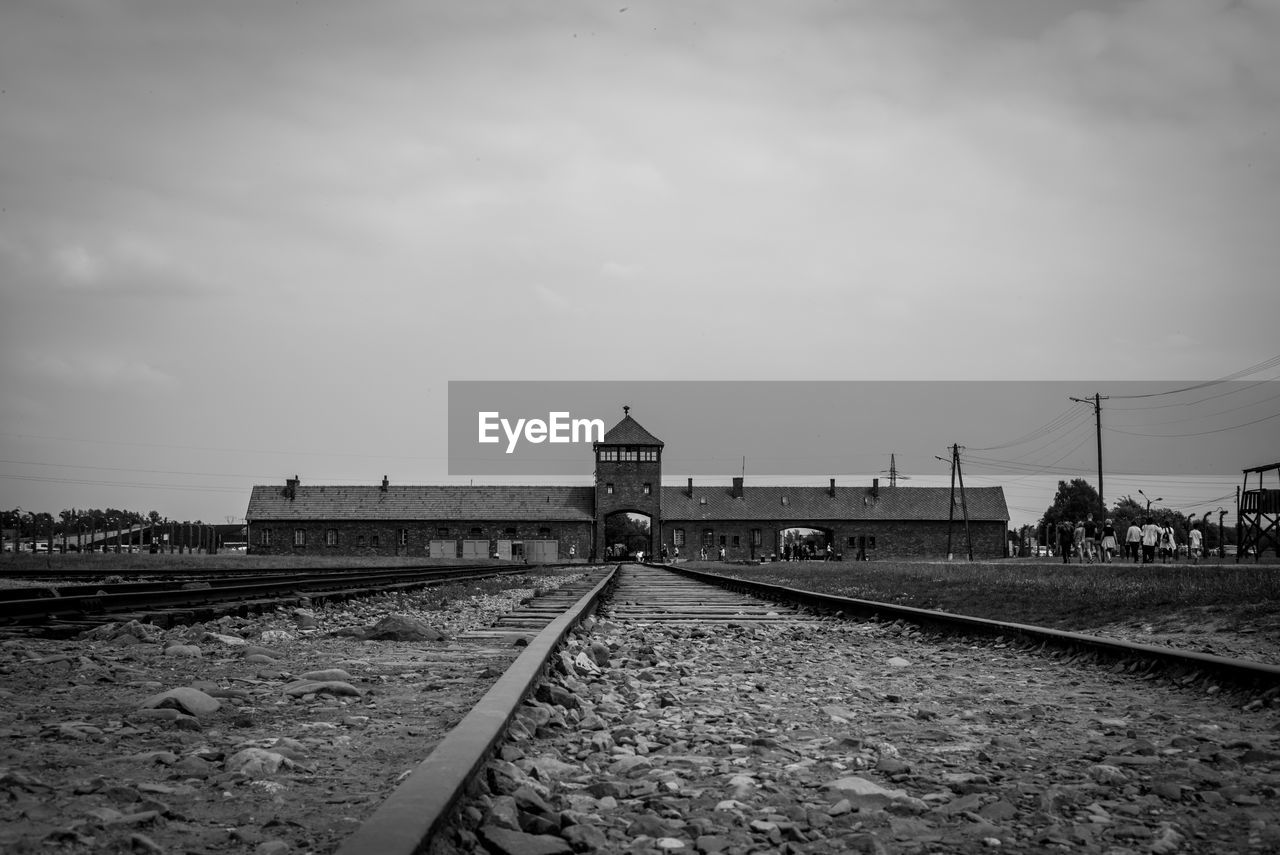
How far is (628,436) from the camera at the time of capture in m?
85.4

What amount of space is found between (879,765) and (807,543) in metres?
91.2

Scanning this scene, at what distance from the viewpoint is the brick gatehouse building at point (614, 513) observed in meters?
81.5

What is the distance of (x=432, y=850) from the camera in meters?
2.15

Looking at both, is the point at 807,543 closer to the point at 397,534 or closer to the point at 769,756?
the point at 397,534

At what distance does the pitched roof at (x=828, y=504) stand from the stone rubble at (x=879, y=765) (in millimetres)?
80967

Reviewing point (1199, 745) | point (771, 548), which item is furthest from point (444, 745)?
point (771, 548)

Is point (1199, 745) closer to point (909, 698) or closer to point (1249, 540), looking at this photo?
point (909, 698)

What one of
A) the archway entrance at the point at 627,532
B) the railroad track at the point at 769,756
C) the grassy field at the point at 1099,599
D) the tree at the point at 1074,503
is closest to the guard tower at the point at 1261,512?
the grassy field at the point at 1099,599

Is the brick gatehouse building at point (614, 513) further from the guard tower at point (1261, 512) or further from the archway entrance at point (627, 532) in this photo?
A: the guard tower at point (1261, 512)

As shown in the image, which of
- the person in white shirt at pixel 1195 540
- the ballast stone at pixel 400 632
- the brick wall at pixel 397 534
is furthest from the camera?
the brick wall at pixel 397 534

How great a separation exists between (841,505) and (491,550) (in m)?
28.9

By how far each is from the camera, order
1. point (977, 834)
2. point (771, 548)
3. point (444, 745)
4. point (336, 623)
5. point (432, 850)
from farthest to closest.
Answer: point (771, 548), point (336, 623), point (444, 745), point (977, 834), point (432, 850)

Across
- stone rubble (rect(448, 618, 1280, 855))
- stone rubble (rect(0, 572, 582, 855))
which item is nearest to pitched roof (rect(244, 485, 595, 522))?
stone rubble (rect(0, 572, 582, 855))

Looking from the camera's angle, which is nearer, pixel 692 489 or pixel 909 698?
pixel 909 698
